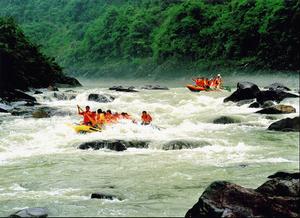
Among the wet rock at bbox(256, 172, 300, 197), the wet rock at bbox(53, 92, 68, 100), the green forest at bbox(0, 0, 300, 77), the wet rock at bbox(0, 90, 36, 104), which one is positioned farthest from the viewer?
the wet rock at bbox(53, 92, 68, 100)

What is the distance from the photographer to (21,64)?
87.2 feet

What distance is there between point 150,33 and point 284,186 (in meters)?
50.9

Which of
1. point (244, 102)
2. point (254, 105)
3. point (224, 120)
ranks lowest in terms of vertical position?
point (224, 120)

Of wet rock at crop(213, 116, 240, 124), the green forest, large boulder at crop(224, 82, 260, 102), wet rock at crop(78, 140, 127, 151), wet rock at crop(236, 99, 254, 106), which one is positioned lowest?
wet rock at crop(78, 140, 127, 151)

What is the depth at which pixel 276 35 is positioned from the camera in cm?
855

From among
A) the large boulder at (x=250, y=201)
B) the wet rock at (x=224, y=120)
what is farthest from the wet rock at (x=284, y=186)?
the wet rock at (x=224, y=120)

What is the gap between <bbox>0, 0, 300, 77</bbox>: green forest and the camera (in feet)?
52.9

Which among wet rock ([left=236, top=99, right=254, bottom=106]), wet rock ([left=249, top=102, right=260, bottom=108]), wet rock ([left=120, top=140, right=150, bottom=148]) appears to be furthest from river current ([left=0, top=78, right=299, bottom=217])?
wet rock ([left=236, top=99, right=254, bottom=106])

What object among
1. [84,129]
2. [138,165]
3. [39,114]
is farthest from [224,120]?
[39,114]

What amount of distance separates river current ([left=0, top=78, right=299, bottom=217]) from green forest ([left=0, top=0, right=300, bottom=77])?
1.47 m

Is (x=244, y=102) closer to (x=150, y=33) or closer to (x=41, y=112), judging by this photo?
(x=41, y=112)

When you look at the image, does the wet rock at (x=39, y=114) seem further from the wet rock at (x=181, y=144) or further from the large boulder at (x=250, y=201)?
the large boulder at (x=250, y=201)

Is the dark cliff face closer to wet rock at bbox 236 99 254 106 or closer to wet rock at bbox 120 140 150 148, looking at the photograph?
wet rock at bbox 236 99 254 106

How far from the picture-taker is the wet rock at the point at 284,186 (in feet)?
13.4
